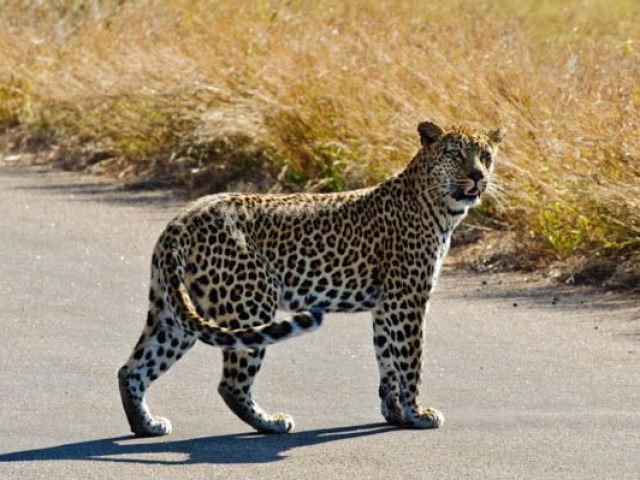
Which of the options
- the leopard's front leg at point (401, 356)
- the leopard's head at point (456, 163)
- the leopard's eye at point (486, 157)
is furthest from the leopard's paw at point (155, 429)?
the leopard's eye at point (486, 157)

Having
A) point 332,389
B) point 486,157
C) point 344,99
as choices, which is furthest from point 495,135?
point 344,99

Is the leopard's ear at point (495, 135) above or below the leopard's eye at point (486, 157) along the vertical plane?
above

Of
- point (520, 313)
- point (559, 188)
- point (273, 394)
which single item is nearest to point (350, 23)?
point (559, 188)

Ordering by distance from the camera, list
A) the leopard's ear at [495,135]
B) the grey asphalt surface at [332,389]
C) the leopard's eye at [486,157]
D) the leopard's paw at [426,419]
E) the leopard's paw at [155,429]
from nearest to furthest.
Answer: the grey asphalt surface at [332,389] < the leopard's paw at [155,429] < the leopard's paw at [426,419] < the leopard's eye at [486,157] < the leopard's ear at [495,135]

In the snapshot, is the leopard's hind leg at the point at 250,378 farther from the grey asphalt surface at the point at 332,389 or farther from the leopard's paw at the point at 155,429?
the leopard's paw at the point at 155,429

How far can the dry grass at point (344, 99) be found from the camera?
1227 centimetres

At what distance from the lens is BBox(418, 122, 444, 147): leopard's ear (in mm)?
8484

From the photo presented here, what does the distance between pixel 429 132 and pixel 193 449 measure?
202 centimetres

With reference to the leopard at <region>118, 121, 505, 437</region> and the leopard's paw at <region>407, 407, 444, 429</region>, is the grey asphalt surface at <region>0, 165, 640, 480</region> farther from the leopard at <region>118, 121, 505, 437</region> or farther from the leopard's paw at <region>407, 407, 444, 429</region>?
the leopard at <region>118, 121, 505, 437</region>

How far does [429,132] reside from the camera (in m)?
8.50

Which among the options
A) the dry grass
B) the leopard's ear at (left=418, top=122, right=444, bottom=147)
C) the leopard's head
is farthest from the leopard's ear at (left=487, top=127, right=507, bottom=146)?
the dry grass

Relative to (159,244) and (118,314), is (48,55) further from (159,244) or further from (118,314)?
(159,244)

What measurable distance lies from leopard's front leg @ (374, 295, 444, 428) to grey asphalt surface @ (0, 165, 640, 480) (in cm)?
10

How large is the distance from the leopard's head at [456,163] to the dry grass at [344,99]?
3.10 meters
